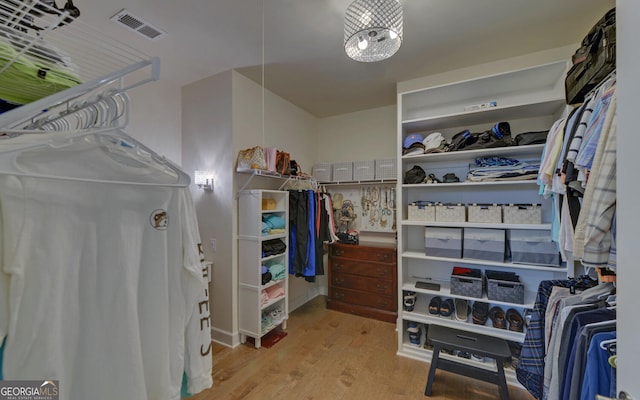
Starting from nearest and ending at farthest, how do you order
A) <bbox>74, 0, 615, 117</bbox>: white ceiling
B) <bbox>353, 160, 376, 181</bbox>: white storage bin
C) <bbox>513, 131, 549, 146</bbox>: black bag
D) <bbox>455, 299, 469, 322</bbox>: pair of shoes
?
<bbox>74, 0, 615, 117</bbox>: white ceiling
<bbox>513, 131, 549, 146</bbox>: black bag
<bbox>455, 299, 469, 322</bbox>: pair of shoes
<bbox>353, 160, 376, 181</bbox>: white storage bin

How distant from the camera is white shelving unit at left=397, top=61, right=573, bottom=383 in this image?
205 centimetres

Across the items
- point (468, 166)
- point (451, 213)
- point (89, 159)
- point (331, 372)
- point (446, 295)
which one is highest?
point (468, 166)

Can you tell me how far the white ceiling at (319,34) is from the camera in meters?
1.69

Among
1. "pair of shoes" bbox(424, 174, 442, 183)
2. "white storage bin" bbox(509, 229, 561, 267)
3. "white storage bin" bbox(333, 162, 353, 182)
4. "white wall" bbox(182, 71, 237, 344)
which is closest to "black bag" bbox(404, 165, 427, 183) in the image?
"pair of shoes" bbox(424, 174, 442, 183)

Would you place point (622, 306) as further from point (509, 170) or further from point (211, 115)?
point (211, 115)

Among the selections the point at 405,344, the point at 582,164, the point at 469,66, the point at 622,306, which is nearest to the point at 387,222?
the point at 405,344

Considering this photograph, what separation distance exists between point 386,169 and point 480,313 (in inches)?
69.8

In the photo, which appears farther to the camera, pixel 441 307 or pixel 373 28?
pixel 441 307

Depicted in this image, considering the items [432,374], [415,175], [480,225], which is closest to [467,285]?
[480,225]

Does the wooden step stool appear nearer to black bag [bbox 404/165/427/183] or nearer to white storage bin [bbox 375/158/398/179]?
black bag [bbox 404/165/427/183]

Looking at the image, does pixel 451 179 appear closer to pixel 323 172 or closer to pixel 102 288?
pixel 323 172

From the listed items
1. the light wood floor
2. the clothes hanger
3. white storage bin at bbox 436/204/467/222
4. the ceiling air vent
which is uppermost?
the ceiling air vent

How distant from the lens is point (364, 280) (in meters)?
3.13

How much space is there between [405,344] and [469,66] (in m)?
2.75
